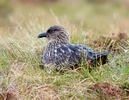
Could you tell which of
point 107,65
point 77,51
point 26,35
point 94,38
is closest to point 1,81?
point 77,51

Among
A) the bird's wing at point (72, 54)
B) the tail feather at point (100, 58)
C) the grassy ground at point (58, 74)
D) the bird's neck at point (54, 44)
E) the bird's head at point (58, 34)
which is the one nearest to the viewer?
the grassy ground at point (58, 74)

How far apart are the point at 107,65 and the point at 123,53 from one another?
63cm

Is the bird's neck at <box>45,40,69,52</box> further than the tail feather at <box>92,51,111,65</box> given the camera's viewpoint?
Yes

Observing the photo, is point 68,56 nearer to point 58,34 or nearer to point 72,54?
point 72,54

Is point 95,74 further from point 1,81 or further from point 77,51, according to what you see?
point 1,81

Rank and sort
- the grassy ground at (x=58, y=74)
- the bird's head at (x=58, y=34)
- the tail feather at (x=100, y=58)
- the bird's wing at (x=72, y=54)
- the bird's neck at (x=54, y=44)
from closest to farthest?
the grassy ground at (x=58, y=74) < the tail feather at (x=100, y=58) < the bird's wing at (x=72, y=54) < the bird's neck at (x=54, y=44) < the bird's head at (x=58, y=34)

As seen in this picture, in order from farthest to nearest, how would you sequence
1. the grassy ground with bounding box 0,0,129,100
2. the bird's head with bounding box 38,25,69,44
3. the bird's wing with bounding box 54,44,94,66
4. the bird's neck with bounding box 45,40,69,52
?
the bird's head with bounding box 38,25,69,44, the bird's neck with bounding box 45,40,69,52, the bird's wing with bounding box 54,44,94,66, the grassy ground with bounding box 0,0,129,100

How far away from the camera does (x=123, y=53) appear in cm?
570

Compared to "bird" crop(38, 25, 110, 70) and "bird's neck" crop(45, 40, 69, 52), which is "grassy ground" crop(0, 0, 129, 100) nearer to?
"bird" crop(38, 25, 110, 70)

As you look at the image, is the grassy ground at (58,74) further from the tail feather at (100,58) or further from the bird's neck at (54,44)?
the bird's neck at (54,44)

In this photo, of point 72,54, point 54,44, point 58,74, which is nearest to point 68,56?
point 72,54

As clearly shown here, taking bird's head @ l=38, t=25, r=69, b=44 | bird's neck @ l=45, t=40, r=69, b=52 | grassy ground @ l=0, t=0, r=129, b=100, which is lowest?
grassy ground @ l=0, t=0, r=129, b=100

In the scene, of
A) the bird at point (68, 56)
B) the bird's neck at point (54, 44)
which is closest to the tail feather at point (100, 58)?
the bird at point (68, 56)

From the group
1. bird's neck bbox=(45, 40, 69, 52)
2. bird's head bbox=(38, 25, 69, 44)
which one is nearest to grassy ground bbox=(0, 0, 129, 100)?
bird's neck bbox=(45, 40, 69, 52)
